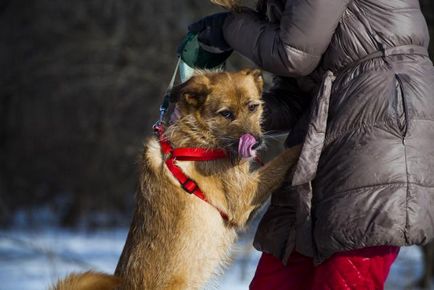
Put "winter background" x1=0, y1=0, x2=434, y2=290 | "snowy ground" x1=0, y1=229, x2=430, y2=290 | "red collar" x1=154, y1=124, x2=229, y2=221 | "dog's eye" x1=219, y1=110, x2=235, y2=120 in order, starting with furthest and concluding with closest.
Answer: "winter background" x1=0, y1=0, x2=434, y2=290
"snowy ground" x1=0, y1=229, x2=430, y2=290
"dog's eye" x1=219, y1=110, x2=235, y2=120
"red collar" x1=154, y1=124, x2=229, y2=221

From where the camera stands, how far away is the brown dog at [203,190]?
3.86m

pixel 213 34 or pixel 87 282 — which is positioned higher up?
pixel 213 34

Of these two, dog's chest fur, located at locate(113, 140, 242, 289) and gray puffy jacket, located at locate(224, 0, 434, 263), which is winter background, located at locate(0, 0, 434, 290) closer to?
dog's chest fur, located at locate(113, 140, 242, 289)

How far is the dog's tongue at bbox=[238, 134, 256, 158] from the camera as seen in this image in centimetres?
378

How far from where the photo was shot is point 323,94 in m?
3.27

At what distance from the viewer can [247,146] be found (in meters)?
3.79

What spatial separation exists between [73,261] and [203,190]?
4.84 meters

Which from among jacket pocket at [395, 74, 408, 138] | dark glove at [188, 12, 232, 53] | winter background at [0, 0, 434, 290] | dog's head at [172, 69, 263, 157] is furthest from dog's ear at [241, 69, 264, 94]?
winter background at [0, 0, 434, 290]

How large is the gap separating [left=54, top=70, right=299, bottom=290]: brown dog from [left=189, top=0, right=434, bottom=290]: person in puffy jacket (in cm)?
52

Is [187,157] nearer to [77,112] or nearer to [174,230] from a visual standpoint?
[174,230]

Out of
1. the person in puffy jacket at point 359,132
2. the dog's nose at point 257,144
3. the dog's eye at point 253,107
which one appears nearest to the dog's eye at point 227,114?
the dog's eye at point 253,107

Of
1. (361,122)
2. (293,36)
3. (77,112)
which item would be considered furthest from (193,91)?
(77,112)

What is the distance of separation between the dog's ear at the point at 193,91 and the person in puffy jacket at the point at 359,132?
0.66 metres

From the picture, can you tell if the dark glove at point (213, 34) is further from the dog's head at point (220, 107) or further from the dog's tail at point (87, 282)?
the dog's tail at point (87, 282)
